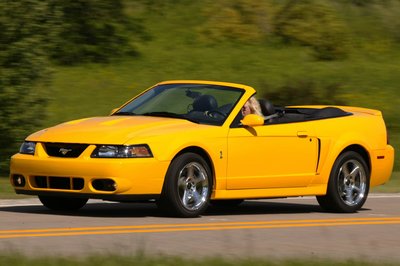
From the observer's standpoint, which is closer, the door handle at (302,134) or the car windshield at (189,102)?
the car windshield at (189,102)

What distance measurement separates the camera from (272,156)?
13422 mm

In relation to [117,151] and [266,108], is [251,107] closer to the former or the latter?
[266,108]

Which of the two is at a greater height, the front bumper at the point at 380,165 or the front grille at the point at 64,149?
the front grille at the point at 64,149

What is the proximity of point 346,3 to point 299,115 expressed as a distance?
25.5 m

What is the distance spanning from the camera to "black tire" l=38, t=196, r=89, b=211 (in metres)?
13.0

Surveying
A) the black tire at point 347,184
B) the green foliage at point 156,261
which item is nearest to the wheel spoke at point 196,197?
the black tire at point 347,184

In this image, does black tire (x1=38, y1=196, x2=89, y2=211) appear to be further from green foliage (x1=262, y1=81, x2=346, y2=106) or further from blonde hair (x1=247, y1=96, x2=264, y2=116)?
green foliage (x1=262, y1=81, x2=346, y2=106)

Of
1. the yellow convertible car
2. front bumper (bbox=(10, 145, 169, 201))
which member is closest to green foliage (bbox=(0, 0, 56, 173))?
the yellow convertible car

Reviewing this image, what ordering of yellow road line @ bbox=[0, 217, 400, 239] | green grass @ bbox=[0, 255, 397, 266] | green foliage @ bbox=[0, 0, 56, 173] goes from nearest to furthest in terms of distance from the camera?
green grass @ bbox=[0, 255, 397, 266]
yellow road line @ bbox=[0, 217, 400, 239]
green foliage @ bbox=[0, 0, 56, 173]

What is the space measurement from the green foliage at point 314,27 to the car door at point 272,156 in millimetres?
20776

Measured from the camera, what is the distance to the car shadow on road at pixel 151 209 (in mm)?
12891

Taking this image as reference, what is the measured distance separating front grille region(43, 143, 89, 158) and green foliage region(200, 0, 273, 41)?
2273 centimetres

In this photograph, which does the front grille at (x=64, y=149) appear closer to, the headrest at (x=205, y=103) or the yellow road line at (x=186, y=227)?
the yellow road line at (x=186, y=227)

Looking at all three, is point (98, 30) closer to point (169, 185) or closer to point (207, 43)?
point (207, 43)
